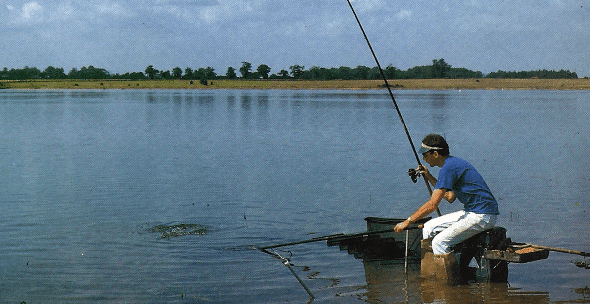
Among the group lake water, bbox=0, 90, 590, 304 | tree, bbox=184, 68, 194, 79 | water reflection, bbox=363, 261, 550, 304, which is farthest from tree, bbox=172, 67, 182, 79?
water reflection, bbox=363, 261, 550, 304

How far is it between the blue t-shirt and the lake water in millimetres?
1155

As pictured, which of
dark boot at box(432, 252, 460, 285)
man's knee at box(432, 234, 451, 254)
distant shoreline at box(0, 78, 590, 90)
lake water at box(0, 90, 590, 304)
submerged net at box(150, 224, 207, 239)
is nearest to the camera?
man's knee at box(432, 234, 451, 254)

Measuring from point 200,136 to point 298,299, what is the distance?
70.0 feet

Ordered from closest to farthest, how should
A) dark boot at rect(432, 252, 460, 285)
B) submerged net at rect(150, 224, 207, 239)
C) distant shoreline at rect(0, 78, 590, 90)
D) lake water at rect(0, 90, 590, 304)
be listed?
dark boot at rect(432, 252, 460, 285) < lake water at rect(0, 90, 590, 304) < submerged net at rect(150, 224, 207, 239) < distant shoreline at rect(0, 78, 590, 90)

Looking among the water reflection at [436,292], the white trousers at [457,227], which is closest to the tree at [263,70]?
the water reflection at [436,292]

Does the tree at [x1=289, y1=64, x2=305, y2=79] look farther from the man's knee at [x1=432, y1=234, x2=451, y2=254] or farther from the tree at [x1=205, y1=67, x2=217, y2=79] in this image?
the man's knee at [x1=432, y1=234, x2=451, y2=254]

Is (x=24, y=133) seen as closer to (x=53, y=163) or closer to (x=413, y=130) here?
(x=53, y=163)

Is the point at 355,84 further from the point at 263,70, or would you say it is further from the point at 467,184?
the point at 467,184

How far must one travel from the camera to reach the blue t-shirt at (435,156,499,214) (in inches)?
274

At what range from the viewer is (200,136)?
2862 centimetres

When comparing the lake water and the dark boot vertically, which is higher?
the dark boot

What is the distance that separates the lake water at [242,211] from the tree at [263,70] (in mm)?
148478

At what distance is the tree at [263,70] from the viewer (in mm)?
175500

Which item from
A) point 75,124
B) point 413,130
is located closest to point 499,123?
point 413,130
